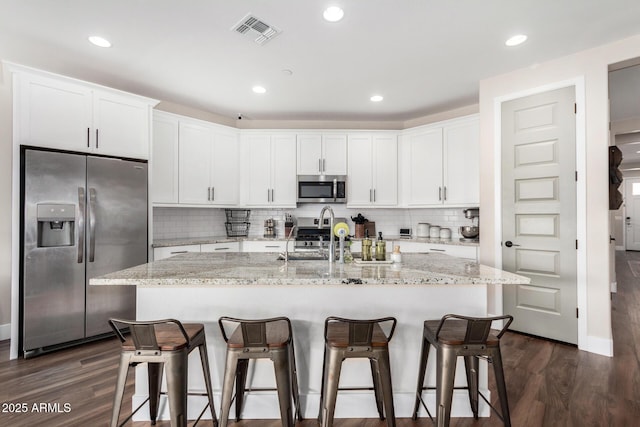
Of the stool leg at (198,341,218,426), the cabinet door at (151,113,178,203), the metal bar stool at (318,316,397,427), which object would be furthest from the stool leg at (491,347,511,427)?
the cabinet door at (151,113,178,203)

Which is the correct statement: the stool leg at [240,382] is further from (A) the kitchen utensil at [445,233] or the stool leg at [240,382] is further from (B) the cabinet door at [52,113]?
(A) the kitchen utensil at [445,233]

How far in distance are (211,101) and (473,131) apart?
3.33m

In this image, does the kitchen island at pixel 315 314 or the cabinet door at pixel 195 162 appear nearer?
the kitchen island at pixel 315 314

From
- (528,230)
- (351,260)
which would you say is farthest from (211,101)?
(528,230)

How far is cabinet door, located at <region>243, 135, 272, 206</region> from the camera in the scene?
4531mm

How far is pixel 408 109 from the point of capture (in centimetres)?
426

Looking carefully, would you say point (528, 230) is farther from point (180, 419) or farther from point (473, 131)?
point (180, 419)

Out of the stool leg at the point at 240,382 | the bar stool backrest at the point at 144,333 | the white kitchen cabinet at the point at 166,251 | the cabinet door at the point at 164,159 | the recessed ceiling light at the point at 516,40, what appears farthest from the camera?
the cabinet door at the point at 164,159

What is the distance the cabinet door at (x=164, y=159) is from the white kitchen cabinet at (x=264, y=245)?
1082mm

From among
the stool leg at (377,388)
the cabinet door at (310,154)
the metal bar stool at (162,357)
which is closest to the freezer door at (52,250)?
the metal bar stool at (162,357)

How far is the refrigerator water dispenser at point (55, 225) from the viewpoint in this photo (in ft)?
8.79

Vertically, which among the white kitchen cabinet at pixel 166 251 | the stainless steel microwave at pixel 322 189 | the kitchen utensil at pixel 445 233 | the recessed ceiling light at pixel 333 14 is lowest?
the white kitchen cabinet at pixel 166 251

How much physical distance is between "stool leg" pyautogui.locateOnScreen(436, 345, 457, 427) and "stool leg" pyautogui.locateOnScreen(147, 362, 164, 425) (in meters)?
1.51

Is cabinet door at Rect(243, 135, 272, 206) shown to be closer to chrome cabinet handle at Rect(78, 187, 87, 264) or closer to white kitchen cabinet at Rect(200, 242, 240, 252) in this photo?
white kitchen cabinet at Rect(200, 242, 240, 252)
